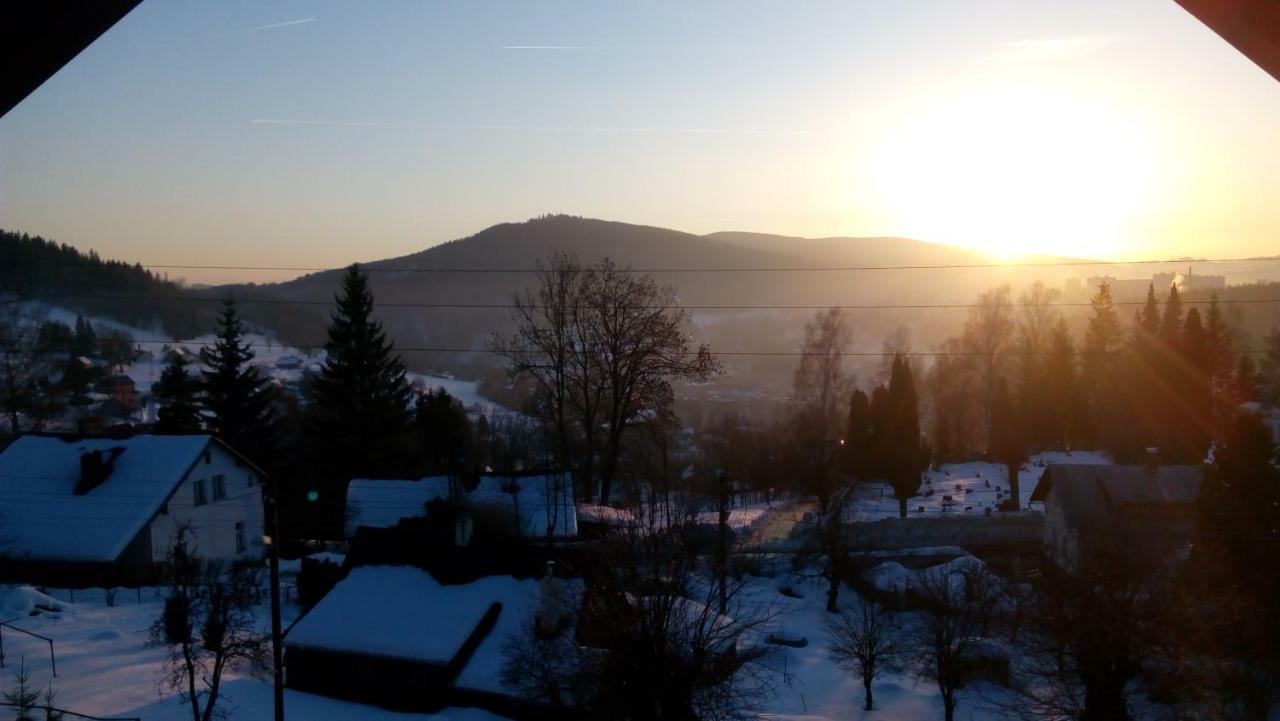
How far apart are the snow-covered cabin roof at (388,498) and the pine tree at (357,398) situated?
327 centimetres

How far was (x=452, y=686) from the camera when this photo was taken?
14.5 meters

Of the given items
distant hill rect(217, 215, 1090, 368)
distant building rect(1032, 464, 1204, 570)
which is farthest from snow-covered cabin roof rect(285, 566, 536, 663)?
distant hill rect(217, 215, 1090, 368)

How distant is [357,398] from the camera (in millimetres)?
32219

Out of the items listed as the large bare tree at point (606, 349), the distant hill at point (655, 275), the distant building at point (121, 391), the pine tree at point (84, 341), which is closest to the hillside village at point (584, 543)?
the large bare tree at point (606, 349)

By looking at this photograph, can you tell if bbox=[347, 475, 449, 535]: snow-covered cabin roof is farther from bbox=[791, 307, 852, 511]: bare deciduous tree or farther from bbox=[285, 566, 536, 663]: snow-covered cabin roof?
bbox=[791, 307, 852, 511]: bare deciduous tree

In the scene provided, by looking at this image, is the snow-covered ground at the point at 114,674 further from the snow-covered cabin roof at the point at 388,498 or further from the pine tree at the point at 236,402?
the pine tree at the point at 236,402

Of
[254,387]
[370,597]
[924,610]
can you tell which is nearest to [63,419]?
[254,387]

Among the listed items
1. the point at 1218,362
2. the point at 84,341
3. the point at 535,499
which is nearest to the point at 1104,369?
the point at 1218,362

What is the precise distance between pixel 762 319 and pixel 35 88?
92398 millimetres

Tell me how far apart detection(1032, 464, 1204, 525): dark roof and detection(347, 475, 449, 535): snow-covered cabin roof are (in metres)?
17.9

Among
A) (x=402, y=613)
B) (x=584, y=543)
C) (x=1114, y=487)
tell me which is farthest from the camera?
(x=1114, y=487)

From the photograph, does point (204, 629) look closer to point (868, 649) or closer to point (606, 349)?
point (868, 649)

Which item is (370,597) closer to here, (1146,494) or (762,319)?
(1146,494)

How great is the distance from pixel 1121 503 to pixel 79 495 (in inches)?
1085
